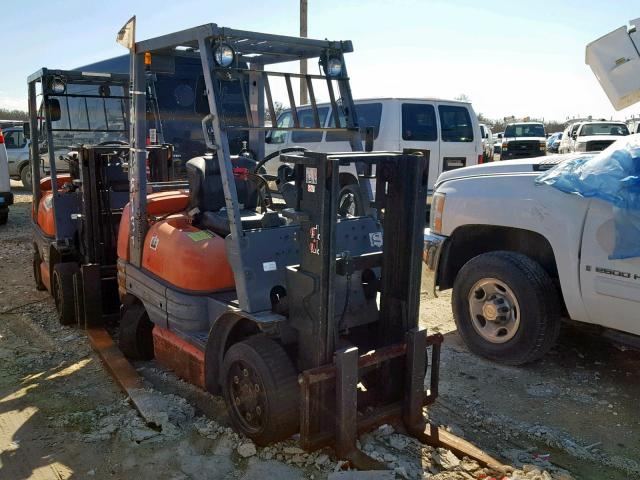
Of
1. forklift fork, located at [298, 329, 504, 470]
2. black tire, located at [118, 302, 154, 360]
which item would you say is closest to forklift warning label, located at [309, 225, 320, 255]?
forklift fork, located at [298, 329, 504, 470]

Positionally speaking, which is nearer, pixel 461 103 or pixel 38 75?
pixel 38 75

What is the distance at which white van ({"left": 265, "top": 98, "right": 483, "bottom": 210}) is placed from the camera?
406 inches

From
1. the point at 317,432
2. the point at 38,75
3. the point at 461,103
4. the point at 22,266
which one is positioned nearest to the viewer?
the point at 317,432

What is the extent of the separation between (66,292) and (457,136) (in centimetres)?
766

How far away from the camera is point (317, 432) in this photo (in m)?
3.37

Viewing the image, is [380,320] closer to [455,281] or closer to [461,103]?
[455,281]

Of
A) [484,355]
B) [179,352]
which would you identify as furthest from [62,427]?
[484,355]

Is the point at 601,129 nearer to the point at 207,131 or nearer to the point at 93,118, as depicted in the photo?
the point at 93,118

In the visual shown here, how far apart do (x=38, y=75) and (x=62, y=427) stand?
3643 mm

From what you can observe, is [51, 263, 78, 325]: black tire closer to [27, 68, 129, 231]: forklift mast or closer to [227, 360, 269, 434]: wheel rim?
[27, 68, 129, 231]: forklift mast

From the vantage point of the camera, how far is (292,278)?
342 centimetres

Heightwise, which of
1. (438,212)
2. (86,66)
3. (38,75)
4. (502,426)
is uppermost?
(86,66)

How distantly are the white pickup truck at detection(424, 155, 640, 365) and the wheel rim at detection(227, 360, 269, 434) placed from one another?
7.43 ft

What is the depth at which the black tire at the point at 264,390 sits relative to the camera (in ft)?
10.9
